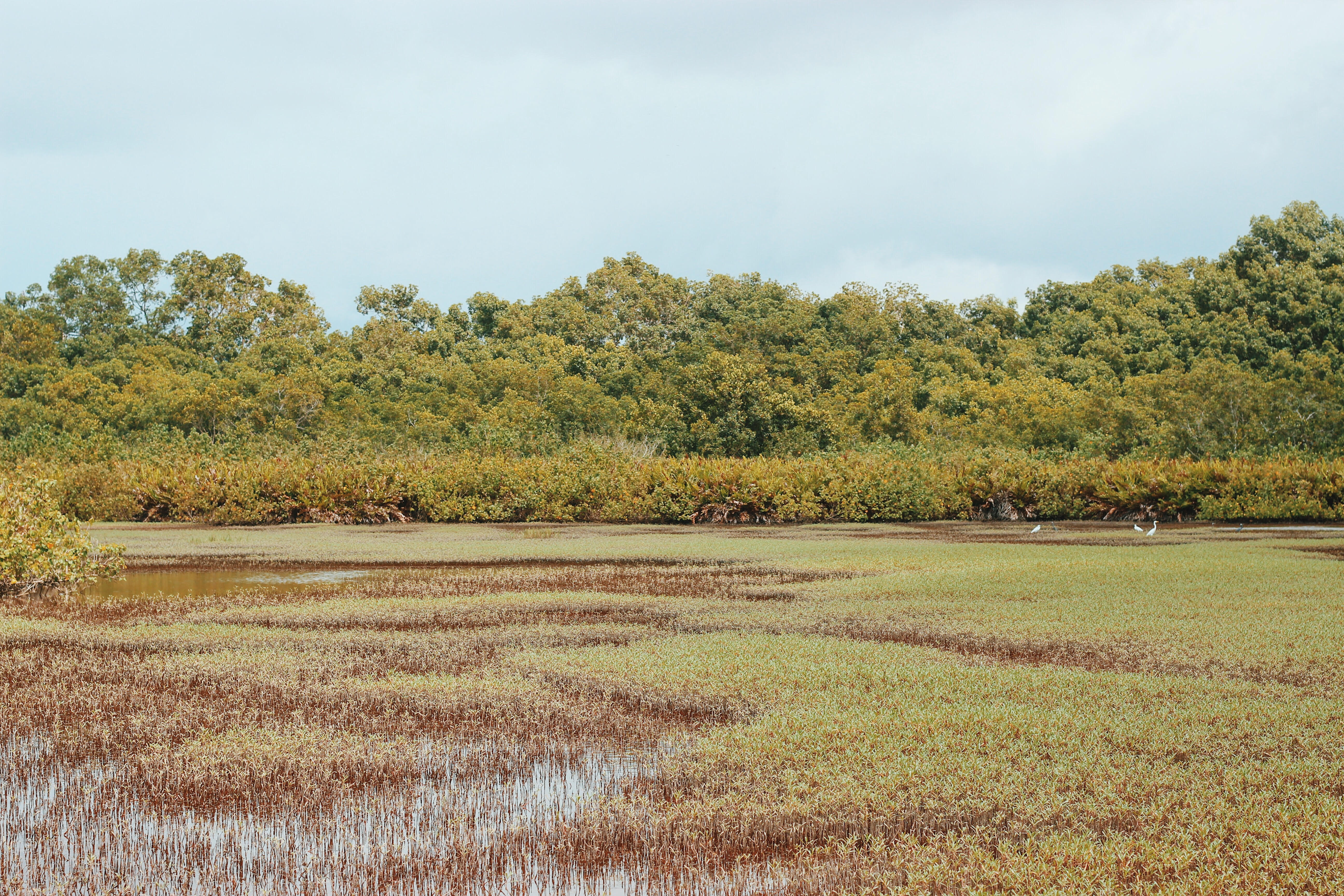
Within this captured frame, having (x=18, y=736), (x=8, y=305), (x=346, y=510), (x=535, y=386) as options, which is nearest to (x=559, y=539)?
(x=346, y=510)

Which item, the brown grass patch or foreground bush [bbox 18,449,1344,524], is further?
foreground bush [bbox 18,449,1344,524]

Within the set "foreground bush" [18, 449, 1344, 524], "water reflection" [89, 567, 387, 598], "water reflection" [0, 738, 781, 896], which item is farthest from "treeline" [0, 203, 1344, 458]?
"water reflection" [0, 738, 781, 896]

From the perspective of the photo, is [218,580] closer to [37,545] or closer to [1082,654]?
[37,545]

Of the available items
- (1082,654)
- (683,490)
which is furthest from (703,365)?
(1082,654)

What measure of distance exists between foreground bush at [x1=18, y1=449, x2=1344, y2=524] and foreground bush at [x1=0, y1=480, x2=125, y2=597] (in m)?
10.7

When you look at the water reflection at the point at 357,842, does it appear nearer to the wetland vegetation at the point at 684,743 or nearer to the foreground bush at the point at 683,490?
the wetland vegetation at the point at 684,743

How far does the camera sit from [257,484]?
22906mm

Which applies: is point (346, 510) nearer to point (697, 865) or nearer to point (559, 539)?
point (559, 539)

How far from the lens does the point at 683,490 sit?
2220 centimetres

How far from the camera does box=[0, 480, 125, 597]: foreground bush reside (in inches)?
410

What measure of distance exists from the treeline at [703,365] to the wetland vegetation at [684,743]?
18.4m

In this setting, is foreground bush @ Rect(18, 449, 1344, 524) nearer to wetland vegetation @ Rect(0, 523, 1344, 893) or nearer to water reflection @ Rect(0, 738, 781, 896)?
wetland vegetation @ Rect(0, 523, 1344, 893)

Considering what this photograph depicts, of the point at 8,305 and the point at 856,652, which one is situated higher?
the point at 8,305

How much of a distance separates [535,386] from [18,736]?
131ft
